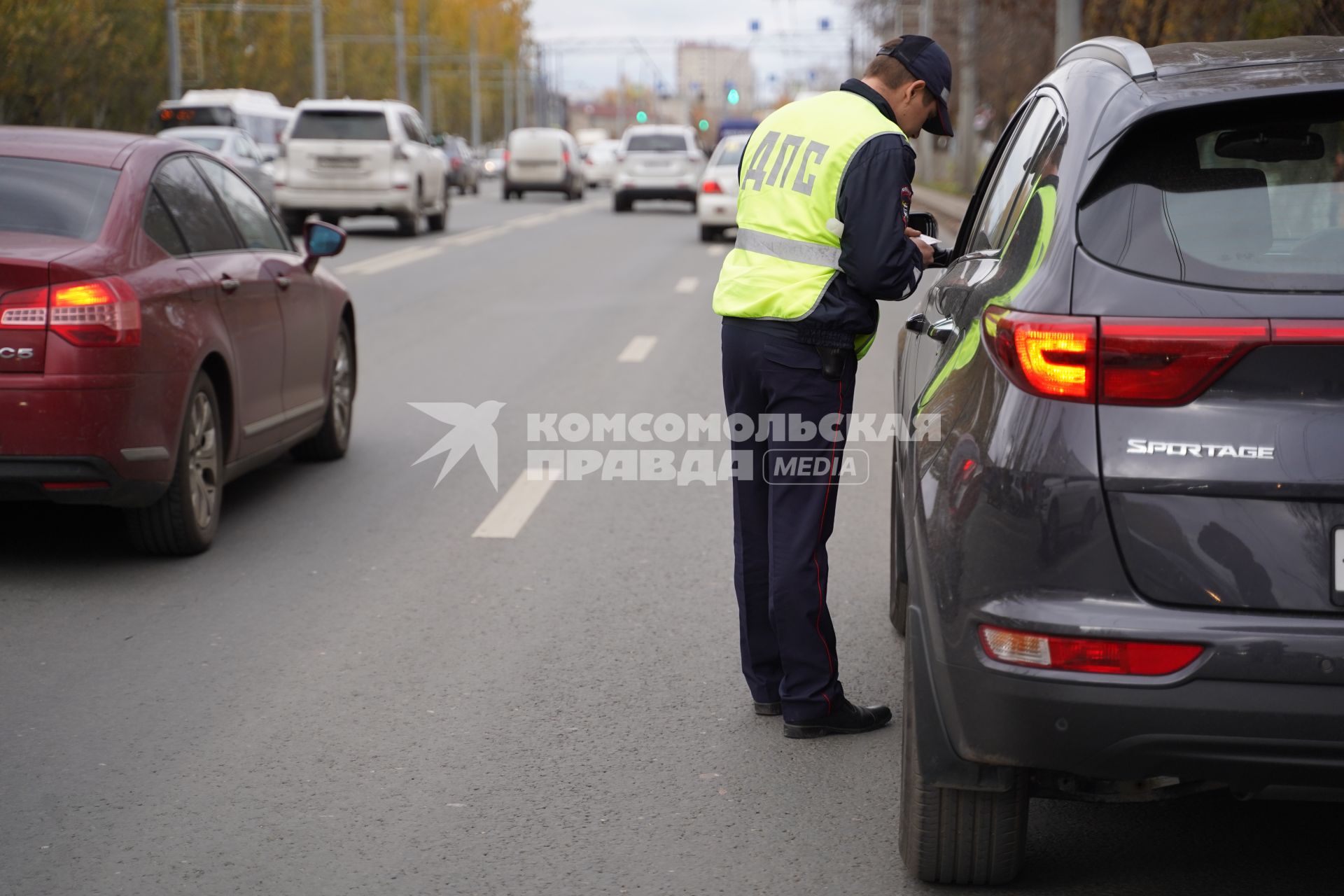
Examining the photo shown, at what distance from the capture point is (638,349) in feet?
44.5

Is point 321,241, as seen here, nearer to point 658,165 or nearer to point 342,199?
point 342,199

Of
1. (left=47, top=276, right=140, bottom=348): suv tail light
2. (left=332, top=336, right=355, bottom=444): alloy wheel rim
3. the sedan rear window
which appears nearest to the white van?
(left=332, top=336, right=355, bottom=444): alloy wheel rim

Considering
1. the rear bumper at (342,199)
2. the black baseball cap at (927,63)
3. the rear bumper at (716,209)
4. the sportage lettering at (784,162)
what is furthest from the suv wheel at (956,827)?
the rear bumper at (342,199)

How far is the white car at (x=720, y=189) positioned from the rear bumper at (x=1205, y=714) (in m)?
22.6

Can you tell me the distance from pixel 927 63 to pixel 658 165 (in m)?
31.9

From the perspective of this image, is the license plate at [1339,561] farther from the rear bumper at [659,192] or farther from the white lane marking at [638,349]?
the rear bumper at [659,192]

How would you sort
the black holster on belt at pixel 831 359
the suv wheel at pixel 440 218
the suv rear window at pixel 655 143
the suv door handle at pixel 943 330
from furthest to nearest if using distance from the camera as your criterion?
the suv rear window at pixel 655 143
the suv wheel at pixel 440 218
the black holster on belt at pixel 831 359
the suv door handle at pixel 943 330

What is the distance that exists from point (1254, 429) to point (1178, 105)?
2.14 ft

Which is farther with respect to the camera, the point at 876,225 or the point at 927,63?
the point at 927,63

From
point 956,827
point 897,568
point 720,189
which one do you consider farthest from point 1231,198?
point 720,189

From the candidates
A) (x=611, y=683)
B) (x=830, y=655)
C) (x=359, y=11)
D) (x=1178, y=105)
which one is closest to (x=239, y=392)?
(x=611, y=683)

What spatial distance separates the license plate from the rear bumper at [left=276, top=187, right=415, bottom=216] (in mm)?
24773

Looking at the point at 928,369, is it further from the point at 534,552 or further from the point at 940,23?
the point at 940,23

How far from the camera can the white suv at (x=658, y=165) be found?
3603cm
